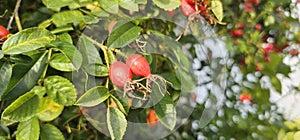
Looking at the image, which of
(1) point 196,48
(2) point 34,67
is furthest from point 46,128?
(1) point 196,48

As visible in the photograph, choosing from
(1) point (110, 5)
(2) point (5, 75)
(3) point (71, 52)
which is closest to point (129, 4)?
(1) point (110, 5)

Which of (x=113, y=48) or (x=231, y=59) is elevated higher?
(x=113, y=48)

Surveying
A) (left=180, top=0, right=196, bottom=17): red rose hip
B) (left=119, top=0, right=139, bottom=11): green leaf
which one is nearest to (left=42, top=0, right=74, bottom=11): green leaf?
(left=119, top=0, right=139, bottom=11): green leaf

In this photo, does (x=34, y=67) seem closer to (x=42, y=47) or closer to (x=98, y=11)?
(x=42, y=47)

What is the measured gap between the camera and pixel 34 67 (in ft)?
2.72

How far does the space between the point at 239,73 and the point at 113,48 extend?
1270mm

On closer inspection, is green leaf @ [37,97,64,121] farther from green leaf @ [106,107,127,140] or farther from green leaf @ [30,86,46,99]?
green leaf @ [106,107,127,140]

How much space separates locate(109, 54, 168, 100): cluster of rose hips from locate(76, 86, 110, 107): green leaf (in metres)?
0.02

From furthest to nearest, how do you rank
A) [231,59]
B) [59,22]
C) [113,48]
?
[231,59]
[59,22]
[113,48]

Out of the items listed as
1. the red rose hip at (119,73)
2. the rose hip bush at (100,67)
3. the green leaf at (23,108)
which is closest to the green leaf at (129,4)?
the rose hip bush at (100,67)

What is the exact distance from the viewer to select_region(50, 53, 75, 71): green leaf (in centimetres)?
84

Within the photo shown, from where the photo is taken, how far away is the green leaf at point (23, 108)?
78 centimetres

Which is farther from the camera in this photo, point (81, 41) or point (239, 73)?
point (239, 73)

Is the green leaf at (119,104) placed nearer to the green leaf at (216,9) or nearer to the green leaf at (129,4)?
the green leaf at (129,4)
